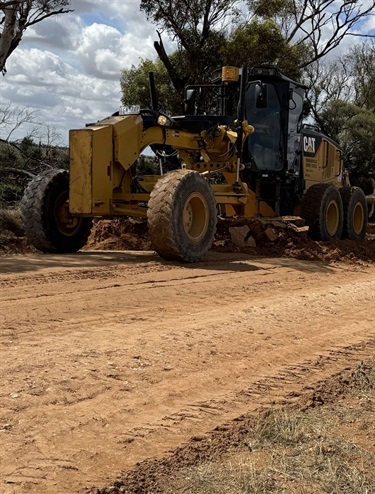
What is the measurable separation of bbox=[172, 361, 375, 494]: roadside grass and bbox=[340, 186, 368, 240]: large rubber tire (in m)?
11.0

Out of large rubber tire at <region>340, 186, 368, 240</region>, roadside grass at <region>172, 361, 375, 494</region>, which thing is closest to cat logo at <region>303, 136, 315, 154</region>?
large rubber tire at <region>340, 186, 368, 240</region>

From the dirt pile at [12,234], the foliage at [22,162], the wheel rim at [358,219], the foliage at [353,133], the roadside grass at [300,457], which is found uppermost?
the foliage at [353,133]

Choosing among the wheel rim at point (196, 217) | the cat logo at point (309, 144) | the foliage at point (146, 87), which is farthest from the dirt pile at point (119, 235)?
the foliage at point (146, 87)

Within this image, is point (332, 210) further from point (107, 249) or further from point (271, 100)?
point (107, 249)

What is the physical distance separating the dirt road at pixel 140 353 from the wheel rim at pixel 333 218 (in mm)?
4822

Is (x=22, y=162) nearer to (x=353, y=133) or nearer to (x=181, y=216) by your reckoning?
(x=181, y=216)

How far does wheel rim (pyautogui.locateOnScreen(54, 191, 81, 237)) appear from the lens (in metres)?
11.0

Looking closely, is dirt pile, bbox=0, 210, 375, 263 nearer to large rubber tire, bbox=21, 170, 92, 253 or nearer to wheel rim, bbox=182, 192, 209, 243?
large rubber tire, bbox=21, 170, 92, 253

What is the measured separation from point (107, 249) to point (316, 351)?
703cm

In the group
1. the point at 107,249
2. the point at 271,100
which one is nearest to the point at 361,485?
the point at 107,249

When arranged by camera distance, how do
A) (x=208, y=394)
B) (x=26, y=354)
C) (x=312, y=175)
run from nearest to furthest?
(x=208, y=394)
(x=26, y=354)
(x=312, y=175)

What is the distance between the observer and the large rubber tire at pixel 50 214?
10672mm

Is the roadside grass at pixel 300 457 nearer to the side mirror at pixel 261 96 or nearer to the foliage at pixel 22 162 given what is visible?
the side mirror at pixel 261 96

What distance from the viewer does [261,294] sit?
8.50 meters
